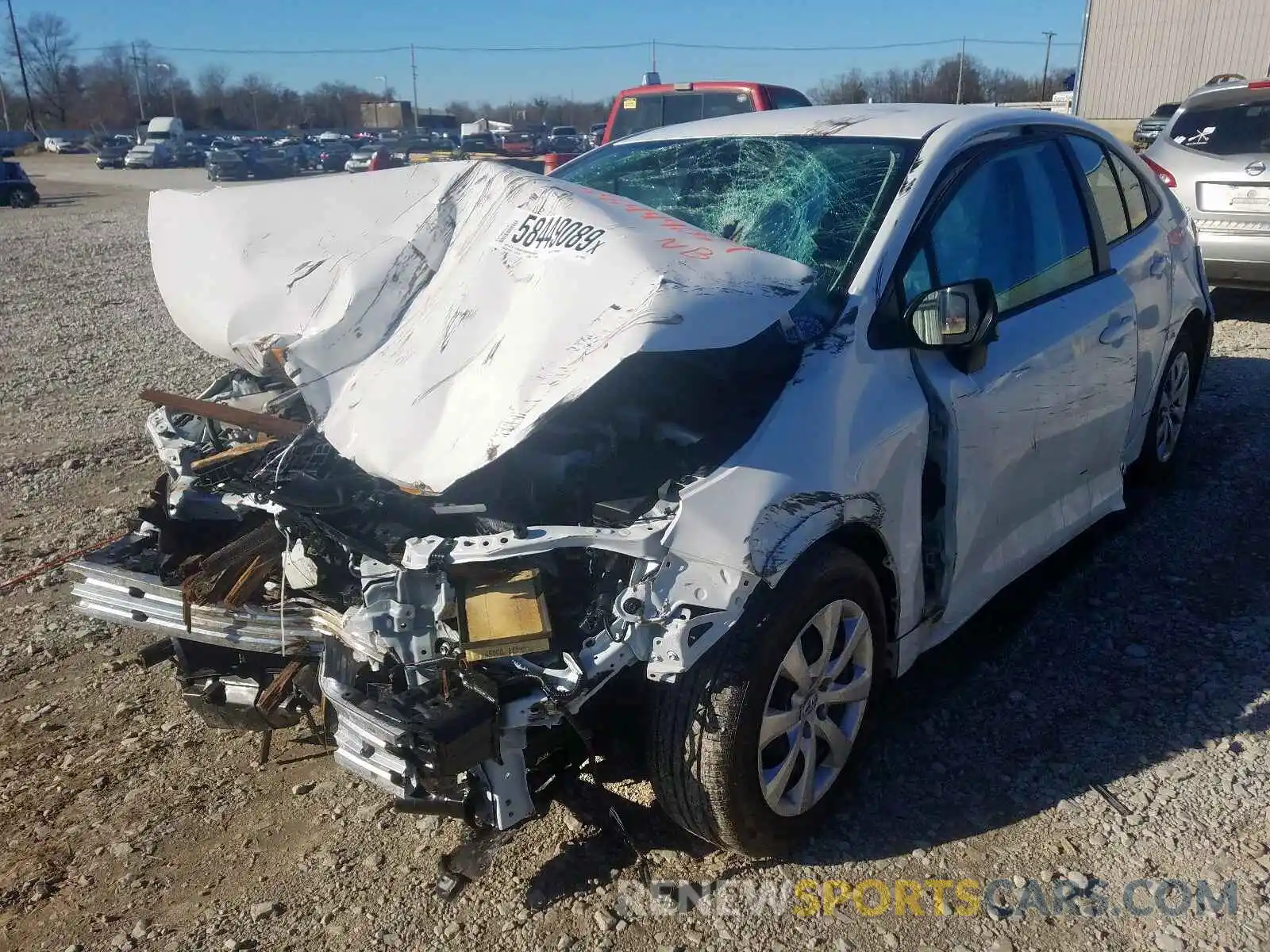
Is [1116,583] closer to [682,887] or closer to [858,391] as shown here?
[858,391]

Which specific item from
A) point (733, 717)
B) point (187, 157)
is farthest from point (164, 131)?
point (733, 717)

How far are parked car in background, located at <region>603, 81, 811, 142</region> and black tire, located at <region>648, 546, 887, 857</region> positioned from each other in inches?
385

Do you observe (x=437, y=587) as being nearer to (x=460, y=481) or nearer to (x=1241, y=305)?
(x=460, y=481)

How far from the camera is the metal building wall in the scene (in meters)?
31.1

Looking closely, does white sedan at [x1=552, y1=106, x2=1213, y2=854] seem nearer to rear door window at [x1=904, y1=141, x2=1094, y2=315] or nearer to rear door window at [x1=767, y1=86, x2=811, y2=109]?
rear door window at [x1=904, y1=141, x2=1094, y2=315]

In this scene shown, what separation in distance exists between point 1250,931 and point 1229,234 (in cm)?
648

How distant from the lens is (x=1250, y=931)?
2.40 m

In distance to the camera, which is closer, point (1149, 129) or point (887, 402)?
point (887, 402)

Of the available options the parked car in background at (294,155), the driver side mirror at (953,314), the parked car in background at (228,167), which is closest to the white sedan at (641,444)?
the driver side mirror at (953,314)

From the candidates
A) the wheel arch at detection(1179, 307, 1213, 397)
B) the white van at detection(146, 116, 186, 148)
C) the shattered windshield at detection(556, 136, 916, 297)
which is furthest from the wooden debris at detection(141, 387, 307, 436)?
the white van at detection(146, 116, 186, 148)

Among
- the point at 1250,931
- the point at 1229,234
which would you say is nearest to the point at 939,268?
the point at 1250,931

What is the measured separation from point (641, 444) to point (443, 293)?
75 cm

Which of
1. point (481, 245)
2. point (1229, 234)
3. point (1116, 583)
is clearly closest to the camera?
point (481, 245)

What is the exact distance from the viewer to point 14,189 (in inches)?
1058
